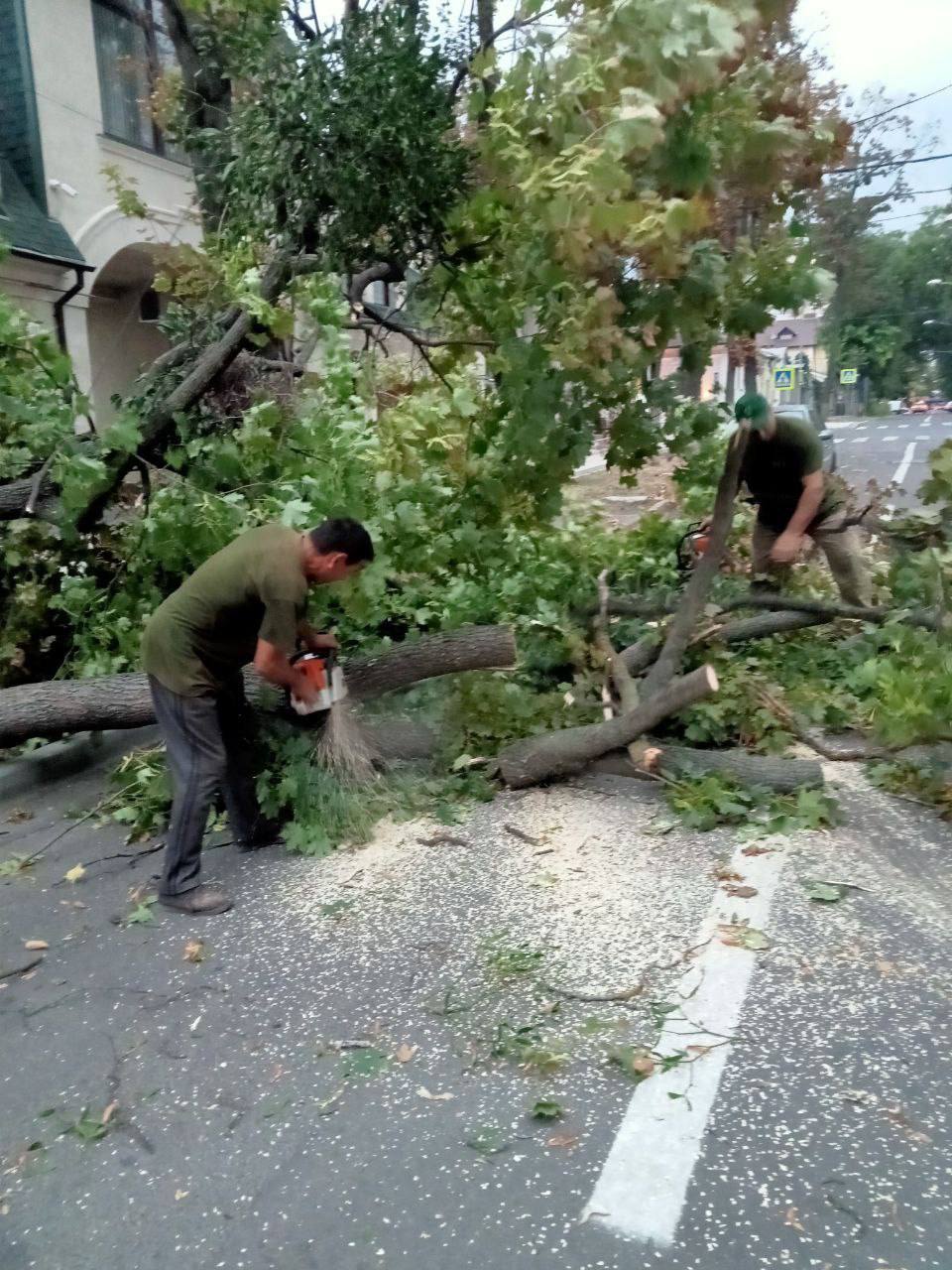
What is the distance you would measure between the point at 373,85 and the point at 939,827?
4.10m

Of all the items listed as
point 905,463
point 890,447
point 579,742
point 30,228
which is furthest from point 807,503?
point 890,447

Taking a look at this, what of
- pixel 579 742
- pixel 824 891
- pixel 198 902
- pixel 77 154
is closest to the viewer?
pixel 824 891

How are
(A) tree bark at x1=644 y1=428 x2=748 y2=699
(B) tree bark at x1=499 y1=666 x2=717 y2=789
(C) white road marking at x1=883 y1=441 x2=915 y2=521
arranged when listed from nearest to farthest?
(B) tree bark at x1=499 y1=666 x2=717 y2=789 → (A) tree bark at x1=644 y1=428 x2=748 y2=699 → (C) white road marking at x1=883 y1=441 x2=915 y2=521

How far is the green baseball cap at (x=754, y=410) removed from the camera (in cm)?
527

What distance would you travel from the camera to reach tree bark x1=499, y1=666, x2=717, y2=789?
4.25 metres

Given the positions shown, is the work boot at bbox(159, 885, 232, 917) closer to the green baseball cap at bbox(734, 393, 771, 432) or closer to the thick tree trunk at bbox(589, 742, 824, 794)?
the thick tree trunk at bbox(589, 742, 824, 794)

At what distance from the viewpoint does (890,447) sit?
25297 mm

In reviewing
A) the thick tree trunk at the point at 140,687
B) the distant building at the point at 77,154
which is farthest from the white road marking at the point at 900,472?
the distant building at the point at 77,154

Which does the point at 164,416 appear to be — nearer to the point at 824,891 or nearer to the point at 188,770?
the point at 188,770

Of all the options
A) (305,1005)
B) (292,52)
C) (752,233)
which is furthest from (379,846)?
(292,52)

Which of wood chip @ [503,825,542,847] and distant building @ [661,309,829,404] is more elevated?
distant building @ [661,309,829,404]

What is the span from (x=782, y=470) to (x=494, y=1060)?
418cm

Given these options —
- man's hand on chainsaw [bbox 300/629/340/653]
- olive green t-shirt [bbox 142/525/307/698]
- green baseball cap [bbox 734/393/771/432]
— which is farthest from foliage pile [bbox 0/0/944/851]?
olive green t-shirt [bbox 142/525/307/698]

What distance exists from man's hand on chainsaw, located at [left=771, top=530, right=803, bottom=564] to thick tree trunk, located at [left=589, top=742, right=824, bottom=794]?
177 cm
